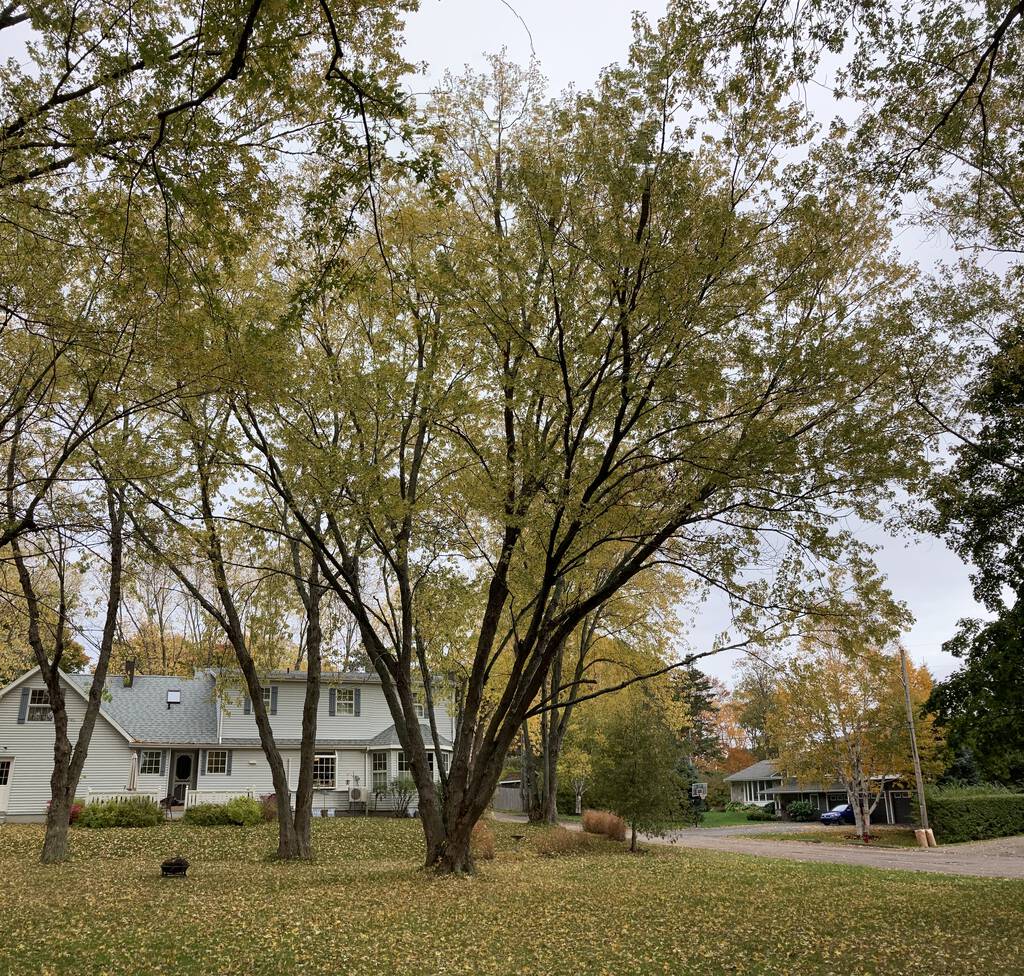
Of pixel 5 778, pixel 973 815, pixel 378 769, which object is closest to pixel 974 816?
pixel 973 815

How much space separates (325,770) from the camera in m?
29.2

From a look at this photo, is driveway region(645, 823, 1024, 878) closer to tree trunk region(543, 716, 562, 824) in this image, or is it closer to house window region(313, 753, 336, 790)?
tree trunk region(543, 716, 562, 824)

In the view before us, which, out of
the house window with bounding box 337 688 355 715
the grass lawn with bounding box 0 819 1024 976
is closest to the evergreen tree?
the grass lawn with bounding box 0 819 1024 976

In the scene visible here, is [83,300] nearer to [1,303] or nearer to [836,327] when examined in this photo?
[1,303]

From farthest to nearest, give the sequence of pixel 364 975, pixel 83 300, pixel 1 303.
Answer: pixel 83 300 < pixel 1 303 < pixel 364 975

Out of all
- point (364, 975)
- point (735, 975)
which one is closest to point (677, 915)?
point (735, 975)

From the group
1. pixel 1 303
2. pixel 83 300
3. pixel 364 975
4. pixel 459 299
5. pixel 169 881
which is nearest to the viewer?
pixel 364 975

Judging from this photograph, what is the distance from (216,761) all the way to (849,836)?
24.0m

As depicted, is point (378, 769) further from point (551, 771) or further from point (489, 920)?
point (489, 920)

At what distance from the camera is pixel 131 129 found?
17.8 ft

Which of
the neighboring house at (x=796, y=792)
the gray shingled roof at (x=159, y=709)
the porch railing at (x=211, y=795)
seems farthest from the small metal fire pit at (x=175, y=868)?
the neighboring house at (x=796, y=792)

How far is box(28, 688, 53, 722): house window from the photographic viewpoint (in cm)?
2594

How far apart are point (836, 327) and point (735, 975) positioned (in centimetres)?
771

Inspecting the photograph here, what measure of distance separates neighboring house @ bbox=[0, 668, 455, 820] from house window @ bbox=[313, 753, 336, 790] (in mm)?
36
